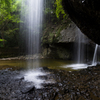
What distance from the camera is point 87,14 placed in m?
3.61

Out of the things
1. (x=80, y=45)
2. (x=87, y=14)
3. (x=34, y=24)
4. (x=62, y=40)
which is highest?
(x=34, y=24)

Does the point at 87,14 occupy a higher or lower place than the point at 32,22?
lower

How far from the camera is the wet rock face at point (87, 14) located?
3118mm

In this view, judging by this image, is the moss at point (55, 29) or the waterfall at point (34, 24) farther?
the waterfall at point (34, 24)

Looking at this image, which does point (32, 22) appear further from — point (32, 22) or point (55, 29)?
point (55, 29)

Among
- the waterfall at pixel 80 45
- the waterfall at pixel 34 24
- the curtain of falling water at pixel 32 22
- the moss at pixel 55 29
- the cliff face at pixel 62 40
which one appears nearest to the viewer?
the waterfall at pixel 80 45

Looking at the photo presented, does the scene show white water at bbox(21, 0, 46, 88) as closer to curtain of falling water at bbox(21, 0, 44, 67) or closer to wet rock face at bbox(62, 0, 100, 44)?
curtain of falling water at bbox(21, 0, 44, 67)

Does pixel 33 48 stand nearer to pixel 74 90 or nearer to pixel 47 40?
pixel 47 40

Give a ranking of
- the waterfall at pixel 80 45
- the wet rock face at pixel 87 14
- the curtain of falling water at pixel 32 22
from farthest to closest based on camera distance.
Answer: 1. the curtain of falling water at pixel 32 22
2. the waterfall at pixel 80 45
3. the wet rock face at pixel 87 14

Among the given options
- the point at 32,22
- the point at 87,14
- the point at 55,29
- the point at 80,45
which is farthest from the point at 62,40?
the point at 32,22

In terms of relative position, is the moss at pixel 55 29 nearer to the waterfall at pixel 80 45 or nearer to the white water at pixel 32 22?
the white water at pixel 32 22

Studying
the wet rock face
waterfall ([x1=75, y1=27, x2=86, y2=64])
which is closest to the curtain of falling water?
waterfall ([x1=75, y1=27, x2=86, y2=64])

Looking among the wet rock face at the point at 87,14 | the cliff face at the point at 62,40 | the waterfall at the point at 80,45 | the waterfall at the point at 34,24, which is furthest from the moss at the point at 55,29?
the wet rock face at the point at 87,14

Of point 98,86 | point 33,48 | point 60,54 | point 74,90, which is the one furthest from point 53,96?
point 33,48
